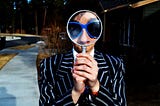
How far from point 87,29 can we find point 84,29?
15mm

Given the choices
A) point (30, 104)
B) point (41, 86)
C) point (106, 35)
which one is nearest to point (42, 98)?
point (41, 86)

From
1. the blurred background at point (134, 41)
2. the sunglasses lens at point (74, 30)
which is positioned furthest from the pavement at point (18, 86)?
the sunglasses lens at point (74, 30)

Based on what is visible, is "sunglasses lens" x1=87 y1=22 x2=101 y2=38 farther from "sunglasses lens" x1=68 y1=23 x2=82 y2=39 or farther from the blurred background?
the blurred background

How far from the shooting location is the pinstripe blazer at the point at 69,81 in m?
1.56

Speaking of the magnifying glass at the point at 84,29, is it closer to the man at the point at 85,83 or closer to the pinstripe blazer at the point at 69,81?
the man at the point at 85,83

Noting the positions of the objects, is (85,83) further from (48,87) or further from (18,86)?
(18,86)

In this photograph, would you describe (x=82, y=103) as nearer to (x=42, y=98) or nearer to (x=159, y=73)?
(x=42, y=98)

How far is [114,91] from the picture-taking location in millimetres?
1624

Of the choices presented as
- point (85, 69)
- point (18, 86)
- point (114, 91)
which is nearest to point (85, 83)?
point (85, 69)

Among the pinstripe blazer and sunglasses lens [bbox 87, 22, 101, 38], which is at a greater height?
sunglasses lens [bbox 87, 22, 101, 38]

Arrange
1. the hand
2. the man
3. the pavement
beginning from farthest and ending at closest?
the pavement → the man → the hand

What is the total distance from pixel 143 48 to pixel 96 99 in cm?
877

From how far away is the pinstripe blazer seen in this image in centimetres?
156

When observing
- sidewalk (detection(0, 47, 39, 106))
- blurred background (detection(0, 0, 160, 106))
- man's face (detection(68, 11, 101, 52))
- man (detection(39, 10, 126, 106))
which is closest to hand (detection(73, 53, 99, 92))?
man (detection(39, 10, 126, 106))
